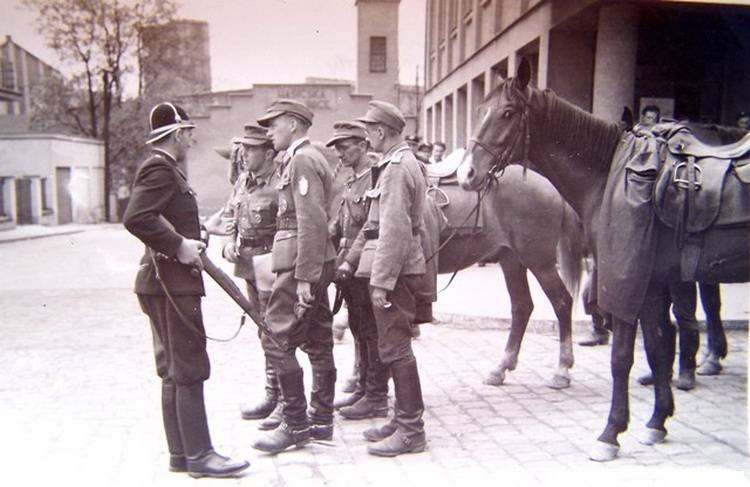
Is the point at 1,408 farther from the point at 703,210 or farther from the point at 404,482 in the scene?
the point at 703,210

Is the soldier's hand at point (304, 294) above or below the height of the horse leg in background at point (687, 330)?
above

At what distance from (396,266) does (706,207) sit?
194 centimetres

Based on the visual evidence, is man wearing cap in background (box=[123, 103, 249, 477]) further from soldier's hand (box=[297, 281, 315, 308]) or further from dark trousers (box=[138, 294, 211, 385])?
soldier's hand (box=[297, 281, 315, 308])

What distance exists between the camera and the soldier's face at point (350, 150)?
4.87 metres

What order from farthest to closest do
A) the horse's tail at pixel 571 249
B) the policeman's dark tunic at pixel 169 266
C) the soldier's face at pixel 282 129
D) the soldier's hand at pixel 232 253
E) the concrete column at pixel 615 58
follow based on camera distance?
the concrete column at pixel 615 58 → the horse's tail at pixel 571 249 → the soldier's hand at pixel 232 253 → the soldier's face at pixel 282 129 → the policeman's dark tunic at pixel 169 266

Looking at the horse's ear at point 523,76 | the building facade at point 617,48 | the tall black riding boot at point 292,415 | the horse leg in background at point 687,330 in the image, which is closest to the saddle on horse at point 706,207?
the horse's ear at point 523,76

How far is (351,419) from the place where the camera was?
507cm

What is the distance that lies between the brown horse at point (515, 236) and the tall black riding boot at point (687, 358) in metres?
0.92

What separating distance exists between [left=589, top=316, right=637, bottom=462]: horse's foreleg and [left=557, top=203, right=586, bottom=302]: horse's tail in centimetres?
208

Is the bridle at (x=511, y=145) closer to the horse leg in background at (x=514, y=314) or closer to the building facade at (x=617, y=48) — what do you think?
the horse leg in background at (x=514, y=314)

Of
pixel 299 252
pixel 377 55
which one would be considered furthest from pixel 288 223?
pixel 377 55

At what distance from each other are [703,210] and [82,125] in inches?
927

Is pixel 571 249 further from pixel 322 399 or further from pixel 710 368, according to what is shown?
pixel 322 399

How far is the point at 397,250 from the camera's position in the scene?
4.12 metres
